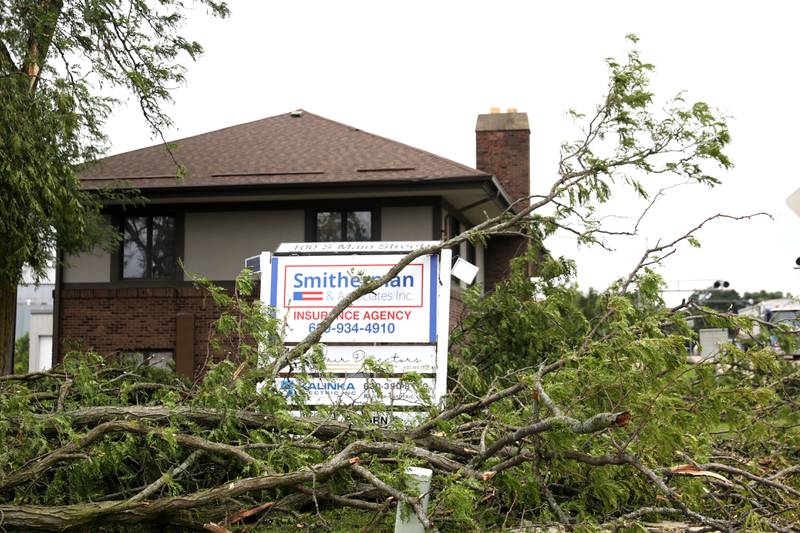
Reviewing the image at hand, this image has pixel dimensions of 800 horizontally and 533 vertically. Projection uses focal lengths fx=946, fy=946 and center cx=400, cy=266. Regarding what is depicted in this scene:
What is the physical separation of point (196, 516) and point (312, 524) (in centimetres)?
77

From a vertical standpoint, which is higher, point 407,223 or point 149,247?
point 407,223

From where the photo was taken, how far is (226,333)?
7496mm

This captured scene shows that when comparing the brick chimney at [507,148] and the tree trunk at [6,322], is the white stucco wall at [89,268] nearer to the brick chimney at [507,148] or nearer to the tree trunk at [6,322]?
the tree trunk at [6,322]

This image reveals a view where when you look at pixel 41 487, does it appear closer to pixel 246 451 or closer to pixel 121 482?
pixel 121 482

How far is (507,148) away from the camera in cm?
2478

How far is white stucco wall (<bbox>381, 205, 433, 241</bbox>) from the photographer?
18.9 metres

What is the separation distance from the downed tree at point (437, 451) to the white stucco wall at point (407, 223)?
10.8m

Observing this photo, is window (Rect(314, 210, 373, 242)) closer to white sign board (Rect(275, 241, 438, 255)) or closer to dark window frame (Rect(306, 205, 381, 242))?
dark window frame (Rect(306, 205, 381, 242))

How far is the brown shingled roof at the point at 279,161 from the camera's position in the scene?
18797mm

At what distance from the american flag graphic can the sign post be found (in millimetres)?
10

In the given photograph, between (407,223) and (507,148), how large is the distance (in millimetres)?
6690

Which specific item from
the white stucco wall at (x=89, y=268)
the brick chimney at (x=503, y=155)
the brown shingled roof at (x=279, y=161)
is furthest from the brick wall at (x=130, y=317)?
the brick chimney at (x=503, y=155)

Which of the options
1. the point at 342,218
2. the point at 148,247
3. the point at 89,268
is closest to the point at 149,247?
the point at 148,247

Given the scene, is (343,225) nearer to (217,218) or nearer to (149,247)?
(217,218)
